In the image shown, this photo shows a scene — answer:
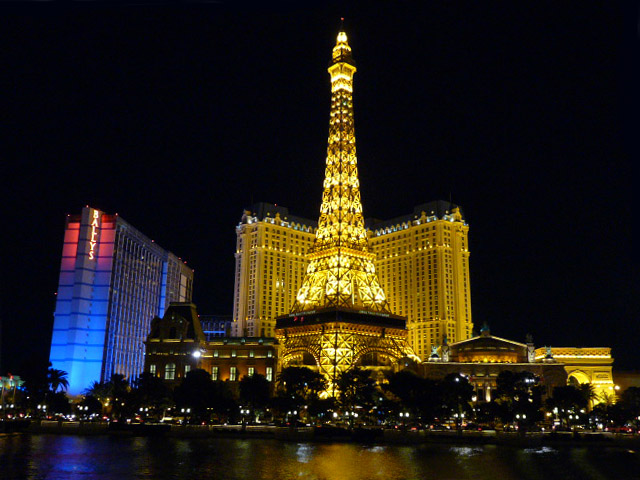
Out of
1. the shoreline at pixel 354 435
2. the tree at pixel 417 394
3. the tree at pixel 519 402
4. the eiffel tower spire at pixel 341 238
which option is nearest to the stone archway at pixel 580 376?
the tree at pixel 519 402

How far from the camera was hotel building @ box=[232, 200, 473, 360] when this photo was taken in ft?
596

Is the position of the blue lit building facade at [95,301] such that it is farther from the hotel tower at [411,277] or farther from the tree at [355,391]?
the tree at [355,391]

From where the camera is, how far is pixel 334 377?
114 m

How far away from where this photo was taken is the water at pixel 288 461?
1957 inches

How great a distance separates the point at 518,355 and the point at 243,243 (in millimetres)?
94297

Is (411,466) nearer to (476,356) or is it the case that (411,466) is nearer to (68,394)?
(476,356)

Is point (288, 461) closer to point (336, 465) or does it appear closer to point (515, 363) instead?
point (336, 465)

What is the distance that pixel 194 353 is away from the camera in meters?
125

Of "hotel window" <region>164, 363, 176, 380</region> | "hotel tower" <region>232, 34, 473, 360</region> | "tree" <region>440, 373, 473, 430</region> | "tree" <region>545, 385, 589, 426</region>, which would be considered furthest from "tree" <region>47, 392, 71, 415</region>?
"tree" <region>545, 385, 589, 426</region>

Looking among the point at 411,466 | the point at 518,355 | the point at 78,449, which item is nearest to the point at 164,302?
the point at 518,355

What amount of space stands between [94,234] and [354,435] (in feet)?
321

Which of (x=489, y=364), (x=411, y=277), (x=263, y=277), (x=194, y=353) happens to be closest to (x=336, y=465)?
(x=194, y=353)

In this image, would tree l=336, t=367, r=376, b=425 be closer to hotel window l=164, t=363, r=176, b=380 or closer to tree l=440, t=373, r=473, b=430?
tree l=440, t=373, r=473, b=430

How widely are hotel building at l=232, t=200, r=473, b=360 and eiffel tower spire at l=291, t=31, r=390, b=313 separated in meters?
50.9
